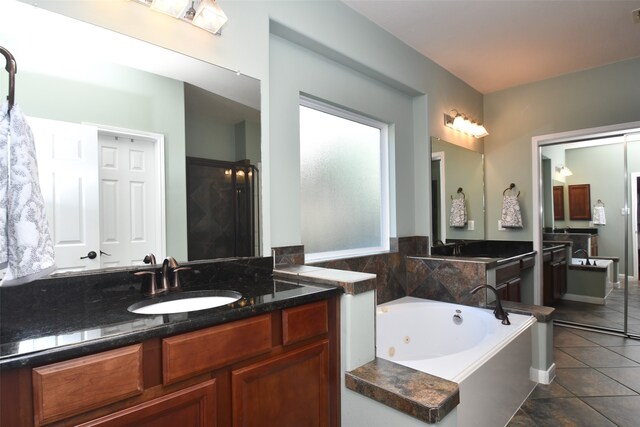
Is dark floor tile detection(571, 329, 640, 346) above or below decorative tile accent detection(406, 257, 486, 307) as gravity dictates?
below

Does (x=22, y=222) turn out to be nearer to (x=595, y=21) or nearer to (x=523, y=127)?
(x=595, y=21)

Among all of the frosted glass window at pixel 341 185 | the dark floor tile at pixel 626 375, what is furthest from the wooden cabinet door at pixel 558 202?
the frosted glass window at pixel 341 185

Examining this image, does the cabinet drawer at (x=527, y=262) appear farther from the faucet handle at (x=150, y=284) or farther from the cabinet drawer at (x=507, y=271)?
the faucet handle at (x=150, y=284)

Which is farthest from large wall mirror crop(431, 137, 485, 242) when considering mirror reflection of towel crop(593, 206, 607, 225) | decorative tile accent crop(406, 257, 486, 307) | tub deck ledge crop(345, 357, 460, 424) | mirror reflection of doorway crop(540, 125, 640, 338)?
tub deck ledge crop(345, 357, 460, 424)

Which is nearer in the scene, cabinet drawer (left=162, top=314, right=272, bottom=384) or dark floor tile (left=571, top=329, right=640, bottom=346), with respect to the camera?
cabinet drawer (left=162, top=314, right=272, bottom=384)

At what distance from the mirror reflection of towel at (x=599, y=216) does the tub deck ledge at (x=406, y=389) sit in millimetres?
3250

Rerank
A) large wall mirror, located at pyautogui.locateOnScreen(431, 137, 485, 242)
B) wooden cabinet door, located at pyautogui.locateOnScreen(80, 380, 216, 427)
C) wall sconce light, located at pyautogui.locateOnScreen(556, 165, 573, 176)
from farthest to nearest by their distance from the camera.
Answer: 1. wall sconce light, located at pyautogui.locateOnScreen(556, 165, 573, 176)
2. large wall mirror, located at pyautogui.locateOnScreen(431, 137, 485, 242)
3. wooden cabinet door, located at pyautogui.locateOnScreen(80, 380, 216, 427)

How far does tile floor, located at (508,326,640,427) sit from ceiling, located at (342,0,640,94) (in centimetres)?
270

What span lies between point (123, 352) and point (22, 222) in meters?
0.47

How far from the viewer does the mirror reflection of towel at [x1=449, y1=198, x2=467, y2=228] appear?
359 centimetres

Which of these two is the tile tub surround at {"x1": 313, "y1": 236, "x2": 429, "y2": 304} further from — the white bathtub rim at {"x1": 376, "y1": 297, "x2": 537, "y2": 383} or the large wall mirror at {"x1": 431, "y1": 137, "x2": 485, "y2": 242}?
the white bathtub rim at {"x1": 376, "y1": 297, "x2": 537, "y2": 383}

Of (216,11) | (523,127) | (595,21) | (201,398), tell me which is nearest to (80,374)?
(201,398)

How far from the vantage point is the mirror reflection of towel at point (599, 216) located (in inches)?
138

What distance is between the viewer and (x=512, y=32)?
2.80m
